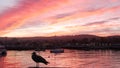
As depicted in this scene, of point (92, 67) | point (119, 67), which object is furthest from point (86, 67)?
point (119, 67)

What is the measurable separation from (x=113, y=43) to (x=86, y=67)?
164553 millimetres

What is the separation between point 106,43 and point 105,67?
535 ft

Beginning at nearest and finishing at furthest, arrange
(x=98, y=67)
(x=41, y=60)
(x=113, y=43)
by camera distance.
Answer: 1. (x=41, y=60)
2. (x=98, y=67)
3. (x=113, y=43)

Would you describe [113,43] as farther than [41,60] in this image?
Yes

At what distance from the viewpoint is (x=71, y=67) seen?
3722 cm

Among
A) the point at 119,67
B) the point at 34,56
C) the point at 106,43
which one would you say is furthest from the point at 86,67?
the point at 106,43

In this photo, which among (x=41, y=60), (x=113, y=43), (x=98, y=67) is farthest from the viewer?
(x=113, y=43)

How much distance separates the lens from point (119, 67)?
1479 inches

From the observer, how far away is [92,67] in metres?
36.9

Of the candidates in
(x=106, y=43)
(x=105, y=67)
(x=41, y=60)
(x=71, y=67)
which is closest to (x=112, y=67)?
(x=105, y=67)

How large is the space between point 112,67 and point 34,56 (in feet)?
28.1

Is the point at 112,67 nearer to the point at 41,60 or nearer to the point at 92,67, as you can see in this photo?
the point at 92,67

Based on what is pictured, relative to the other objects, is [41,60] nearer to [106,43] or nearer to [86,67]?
[86,67]

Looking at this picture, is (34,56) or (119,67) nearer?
(34,56)
